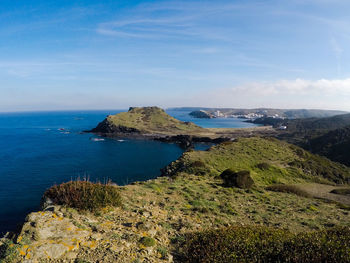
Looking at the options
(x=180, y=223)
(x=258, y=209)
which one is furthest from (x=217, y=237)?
(x=258, y=209)

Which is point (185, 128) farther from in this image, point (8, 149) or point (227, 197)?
point (227, 197)

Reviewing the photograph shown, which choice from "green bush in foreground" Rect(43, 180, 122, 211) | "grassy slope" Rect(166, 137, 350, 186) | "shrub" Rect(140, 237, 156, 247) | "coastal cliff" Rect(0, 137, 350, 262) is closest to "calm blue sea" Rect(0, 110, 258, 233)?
"grassy slope" Rect(166, 137, 350, 186)

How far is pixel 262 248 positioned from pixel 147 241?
4776 millimetres

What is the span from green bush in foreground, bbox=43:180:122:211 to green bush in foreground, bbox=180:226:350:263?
5.18 metres

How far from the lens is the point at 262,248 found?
27.5 feet

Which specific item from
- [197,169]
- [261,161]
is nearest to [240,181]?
[197,169]

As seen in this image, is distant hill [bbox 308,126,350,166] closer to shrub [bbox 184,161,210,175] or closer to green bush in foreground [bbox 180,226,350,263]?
shrub [bbox 184,161,210,175]

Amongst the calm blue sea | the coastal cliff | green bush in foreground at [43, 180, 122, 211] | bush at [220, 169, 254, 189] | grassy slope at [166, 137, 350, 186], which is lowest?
the calm blue sea

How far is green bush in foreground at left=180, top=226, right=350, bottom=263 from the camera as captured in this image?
7602 millimetres

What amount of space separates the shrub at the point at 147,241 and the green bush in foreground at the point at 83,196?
362 centimetres

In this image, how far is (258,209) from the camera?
58.0 ft

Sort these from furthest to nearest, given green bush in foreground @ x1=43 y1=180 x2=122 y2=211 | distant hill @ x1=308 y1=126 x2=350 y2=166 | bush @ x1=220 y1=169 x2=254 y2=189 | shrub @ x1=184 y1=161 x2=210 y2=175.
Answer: distant hill @ x1=308 y1=126 x2=350 y2=166 < shrub @ x1=184 y1=161 x2=210 y2=175 < bush @ x1=220 y1=169 x2=254 y2=189 < green bush in foreground @ x1=43 y1=180 x2=122 y2=211

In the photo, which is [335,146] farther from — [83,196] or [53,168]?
[83,196]

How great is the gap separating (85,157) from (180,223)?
252 ft
